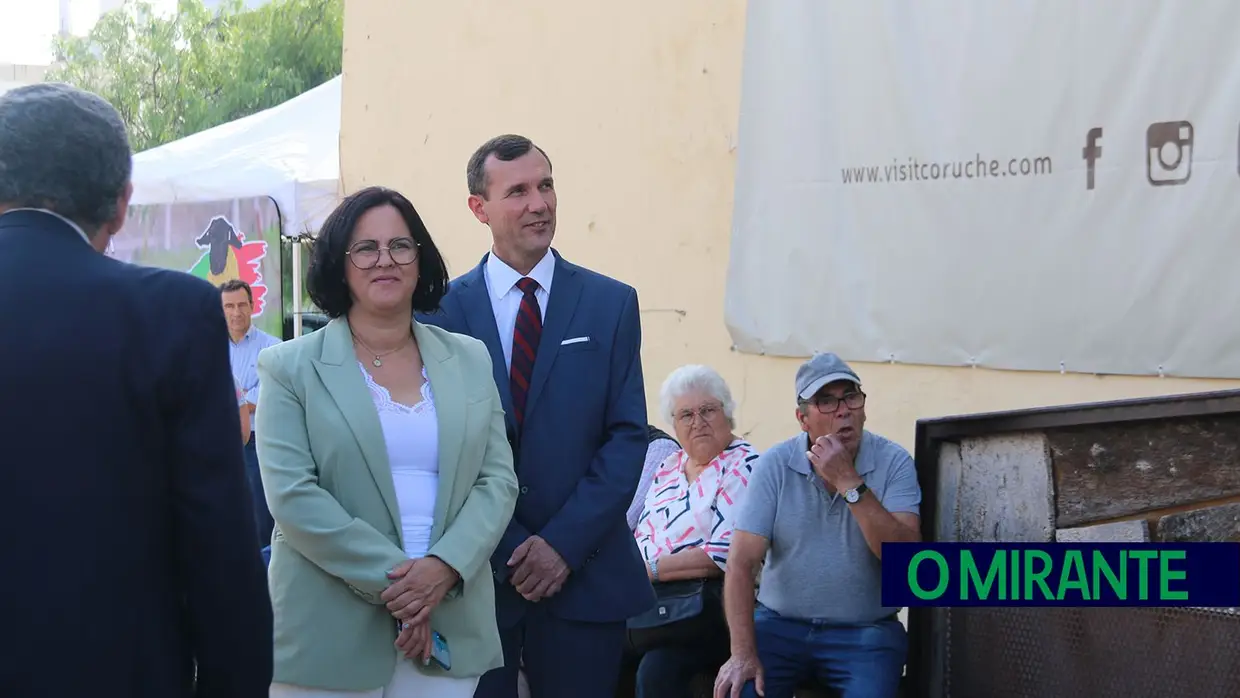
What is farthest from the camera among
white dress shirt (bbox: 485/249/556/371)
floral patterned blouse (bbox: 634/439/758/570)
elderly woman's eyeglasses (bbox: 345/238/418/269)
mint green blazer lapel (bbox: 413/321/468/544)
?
floral patterned blouse (bbox: 634/439/758/570)

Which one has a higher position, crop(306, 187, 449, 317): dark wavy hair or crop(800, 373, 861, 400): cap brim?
crop(306, 187, 449, 317): dark wavy hair

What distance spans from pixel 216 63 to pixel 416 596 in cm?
2164

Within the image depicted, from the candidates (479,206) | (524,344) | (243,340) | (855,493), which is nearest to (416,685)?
(524,344)

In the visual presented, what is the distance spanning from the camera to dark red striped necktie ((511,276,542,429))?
3.37 meters

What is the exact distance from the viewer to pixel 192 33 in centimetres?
2361

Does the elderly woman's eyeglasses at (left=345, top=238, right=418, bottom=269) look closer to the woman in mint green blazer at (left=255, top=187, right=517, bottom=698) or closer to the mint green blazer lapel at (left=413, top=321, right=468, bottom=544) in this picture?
the woman in mint green blazer at (left=255, top=187, right=517, bottom=698)

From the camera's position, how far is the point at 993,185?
4957 millimetres

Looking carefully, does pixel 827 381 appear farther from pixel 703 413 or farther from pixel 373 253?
pixel 373 253

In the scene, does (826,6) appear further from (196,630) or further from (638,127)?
(196,630)

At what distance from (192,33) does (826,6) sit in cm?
2015

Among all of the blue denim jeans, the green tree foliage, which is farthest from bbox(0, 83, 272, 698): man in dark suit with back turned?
the green tree foliage

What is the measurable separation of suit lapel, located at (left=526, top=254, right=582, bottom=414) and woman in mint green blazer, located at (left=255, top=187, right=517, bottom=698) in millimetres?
252

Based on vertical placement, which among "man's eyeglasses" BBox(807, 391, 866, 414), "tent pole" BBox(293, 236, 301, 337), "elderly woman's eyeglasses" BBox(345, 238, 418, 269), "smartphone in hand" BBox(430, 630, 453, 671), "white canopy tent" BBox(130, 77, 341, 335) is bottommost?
"smartphone in hand" BBox(430, 630, 453, 671)

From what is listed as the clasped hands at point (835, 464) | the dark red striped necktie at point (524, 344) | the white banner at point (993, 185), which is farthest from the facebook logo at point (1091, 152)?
the dark red striped necktie at point (524, 344)
